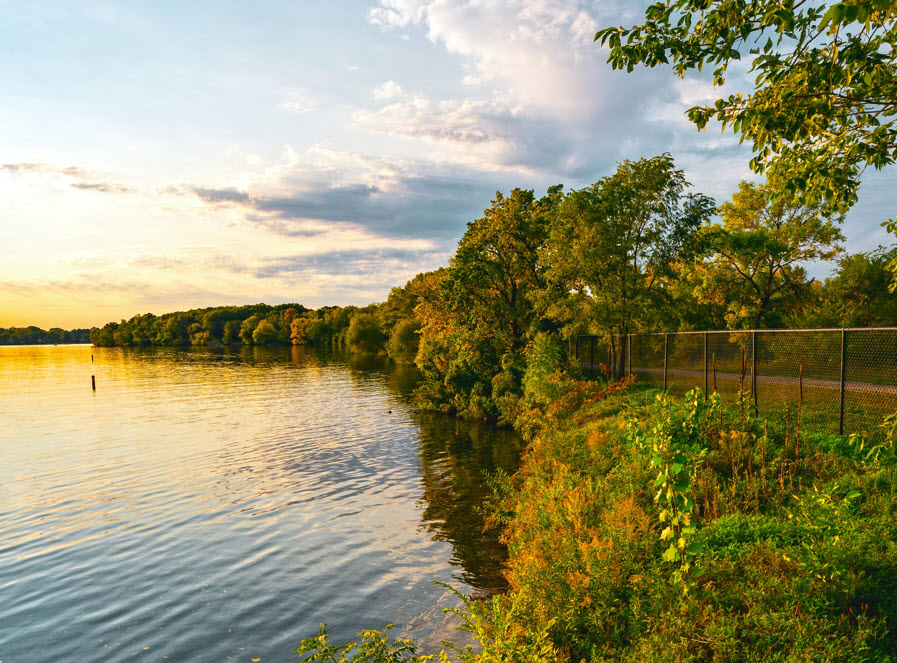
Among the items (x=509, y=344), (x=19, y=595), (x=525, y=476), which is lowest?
(x=19, y=595)

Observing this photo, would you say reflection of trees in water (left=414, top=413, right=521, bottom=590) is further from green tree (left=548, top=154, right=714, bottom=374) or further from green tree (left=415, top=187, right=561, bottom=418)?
green tree (left=548, top=154, right=714, bottom=374)

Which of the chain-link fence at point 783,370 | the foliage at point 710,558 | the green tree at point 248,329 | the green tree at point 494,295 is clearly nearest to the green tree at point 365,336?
the green tree at point 494,295

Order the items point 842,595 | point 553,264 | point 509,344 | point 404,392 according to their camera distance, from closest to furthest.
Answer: point 842,595, point 553,264, point 509,344, point 404,392

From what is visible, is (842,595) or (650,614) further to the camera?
(650,614)

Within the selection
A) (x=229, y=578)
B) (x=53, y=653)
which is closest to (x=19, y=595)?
(x=53, y=653)

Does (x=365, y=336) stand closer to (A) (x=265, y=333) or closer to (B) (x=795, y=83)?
(A) (x=265, y=333)

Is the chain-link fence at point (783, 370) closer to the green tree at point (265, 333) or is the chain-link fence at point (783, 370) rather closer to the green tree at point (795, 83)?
the green tree at point (795, 83)

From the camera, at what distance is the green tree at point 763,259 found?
36.6 m

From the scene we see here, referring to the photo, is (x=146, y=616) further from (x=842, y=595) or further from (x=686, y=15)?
(x=686, y=15)

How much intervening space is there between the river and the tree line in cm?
543

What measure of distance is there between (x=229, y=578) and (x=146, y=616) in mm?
1724

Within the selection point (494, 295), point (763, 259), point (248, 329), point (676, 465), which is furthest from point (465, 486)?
point (248, 329)

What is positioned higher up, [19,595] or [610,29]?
[610,29]

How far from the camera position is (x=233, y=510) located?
51.0 ft
